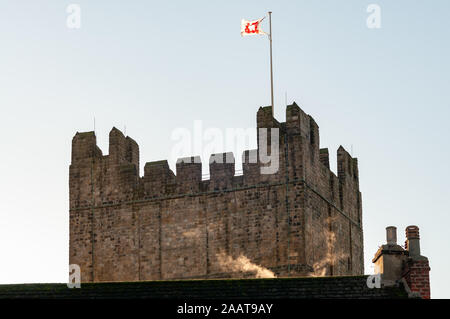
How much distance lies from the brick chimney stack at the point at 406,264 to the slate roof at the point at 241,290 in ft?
1.43

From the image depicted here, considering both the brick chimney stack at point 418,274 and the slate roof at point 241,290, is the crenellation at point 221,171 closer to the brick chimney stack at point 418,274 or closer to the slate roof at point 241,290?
the slate roof at point 241,290

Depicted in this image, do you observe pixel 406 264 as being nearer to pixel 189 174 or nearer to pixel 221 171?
pixel 221 171

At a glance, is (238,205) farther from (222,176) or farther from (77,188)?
(77,188)

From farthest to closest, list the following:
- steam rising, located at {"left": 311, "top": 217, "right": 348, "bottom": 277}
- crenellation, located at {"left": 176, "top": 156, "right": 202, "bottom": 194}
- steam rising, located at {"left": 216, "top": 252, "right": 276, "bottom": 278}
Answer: crenellation, located at {"left": 176, "top": 156, "right": 202, "bottom": 194} < steam rising, located at {"left": 311, "top": 217, "right": 348, "bottom": 277} < steam rising, located at {"left": 216, "top": 252, "right": 276, "bottom": 278}

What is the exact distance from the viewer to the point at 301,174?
56.1 m

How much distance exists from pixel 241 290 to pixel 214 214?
2094 centimetres

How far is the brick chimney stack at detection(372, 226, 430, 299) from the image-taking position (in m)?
35.8

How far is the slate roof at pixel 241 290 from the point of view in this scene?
36031mm

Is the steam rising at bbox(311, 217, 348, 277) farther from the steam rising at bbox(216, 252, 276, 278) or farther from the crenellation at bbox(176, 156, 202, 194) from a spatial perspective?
the crenellation at bbox(176, 156, 202, 194)

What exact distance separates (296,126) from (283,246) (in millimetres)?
5887

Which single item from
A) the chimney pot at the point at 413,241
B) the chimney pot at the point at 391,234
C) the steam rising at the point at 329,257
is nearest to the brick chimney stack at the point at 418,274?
the chimney pot at the point at 413,241

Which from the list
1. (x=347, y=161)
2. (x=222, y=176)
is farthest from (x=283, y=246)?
(x=347, y=161)

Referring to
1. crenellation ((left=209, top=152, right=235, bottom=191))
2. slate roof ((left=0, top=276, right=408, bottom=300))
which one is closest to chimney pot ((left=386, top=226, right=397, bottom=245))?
slate roof ((left=0, top=276, right=408, bottom=300))

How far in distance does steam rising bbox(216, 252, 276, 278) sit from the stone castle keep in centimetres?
5
